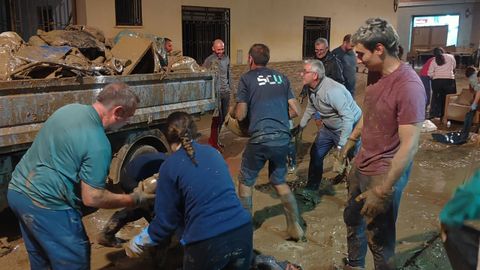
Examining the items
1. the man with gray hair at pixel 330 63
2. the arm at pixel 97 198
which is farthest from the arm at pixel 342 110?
the arm at pixel 97 198

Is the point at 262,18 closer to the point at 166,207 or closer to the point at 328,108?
the point at 328,108

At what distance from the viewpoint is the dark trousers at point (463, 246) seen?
2018 millimetres

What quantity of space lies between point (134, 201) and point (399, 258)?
2.45 m

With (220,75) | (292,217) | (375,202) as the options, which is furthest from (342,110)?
(220,75)

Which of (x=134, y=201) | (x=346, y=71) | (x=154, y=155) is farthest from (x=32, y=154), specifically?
(x=346, y=71)

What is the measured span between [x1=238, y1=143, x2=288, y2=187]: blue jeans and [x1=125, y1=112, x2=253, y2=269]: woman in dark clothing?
60.9 inches

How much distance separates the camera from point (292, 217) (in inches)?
167

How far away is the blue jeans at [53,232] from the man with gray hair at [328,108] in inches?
117

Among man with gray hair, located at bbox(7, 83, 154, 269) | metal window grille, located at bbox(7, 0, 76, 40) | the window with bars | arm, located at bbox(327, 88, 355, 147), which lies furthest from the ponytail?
the window with bars

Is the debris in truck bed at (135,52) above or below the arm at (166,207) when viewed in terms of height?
above

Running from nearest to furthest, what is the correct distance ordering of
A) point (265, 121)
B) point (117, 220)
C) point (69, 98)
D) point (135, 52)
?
point (117, 220) < point (265, 121) < point (69, 98) < point (135, 52)

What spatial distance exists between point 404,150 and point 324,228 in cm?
215

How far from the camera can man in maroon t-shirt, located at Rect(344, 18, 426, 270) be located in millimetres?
2643

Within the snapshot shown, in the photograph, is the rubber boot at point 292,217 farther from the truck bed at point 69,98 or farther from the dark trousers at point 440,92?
the dark trousers at point 440,92
